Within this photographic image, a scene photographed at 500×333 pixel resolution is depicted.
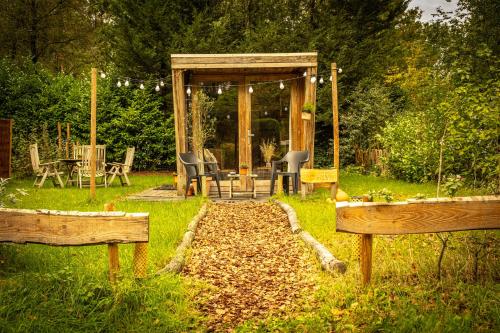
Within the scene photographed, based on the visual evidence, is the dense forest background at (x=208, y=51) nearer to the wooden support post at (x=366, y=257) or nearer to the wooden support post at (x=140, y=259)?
the wooden support post at (x=366, y=257)

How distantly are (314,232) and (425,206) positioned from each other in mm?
2572

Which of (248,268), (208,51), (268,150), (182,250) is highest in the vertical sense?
(208,51)

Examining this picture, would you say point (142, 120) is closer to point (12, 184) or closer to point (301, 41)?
point (12, 184)

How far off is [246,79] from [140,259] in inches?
322

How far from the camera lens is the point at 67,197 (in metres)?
8.72

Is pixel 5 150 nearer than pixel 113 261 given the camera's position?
No

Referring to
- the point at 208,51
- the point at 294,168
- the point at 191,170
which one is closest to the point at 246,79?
the point at 294,168

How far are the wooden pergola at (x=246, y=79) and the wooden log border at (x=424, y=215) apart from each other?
22.6ft

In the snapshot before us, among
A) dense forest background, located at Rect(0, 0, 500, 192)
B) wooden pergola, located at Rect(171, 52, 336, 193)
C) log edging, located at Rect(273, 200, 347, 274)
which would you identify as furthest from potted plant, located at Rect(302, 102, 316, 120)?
dense forest background, located at Rect(0, 0, 500, 192)

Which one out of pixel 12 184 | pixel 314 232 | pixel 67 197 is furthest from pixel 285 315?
pixel 12 184

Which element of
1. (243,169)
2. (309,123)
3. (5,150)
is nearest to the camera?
(309,123)

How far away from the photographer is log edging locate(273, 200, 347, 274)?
399 centimetres

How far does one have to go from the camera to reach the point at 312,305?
132 inches

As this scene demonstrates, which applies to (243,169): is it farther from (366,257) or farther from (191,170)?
(366,257)
